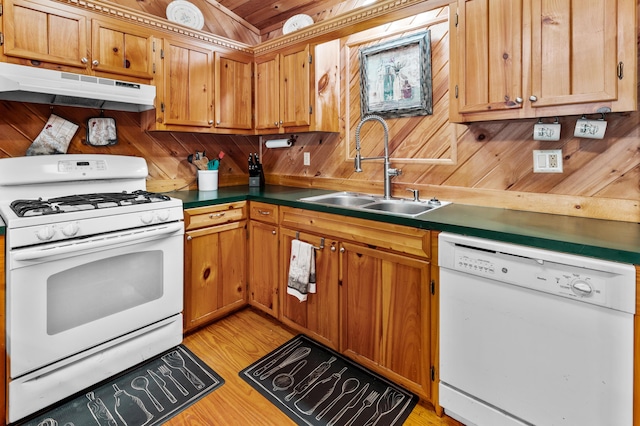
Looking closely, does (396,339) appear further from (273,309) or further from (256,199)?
(256,199)

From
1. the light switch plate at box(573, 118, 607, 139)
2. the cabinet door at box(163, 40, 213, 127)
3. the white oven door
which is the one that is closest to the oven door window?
the white oven door

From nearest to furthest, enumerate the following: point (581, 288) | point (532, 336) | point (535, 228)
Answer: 1. point (581, 288)
2. point (532, 336)
3. point (535, 228)

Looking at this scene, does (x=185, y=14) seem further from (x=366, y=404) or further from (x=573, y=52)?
(x=366, y=404)

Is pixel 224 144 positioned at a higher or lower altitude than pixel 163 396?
higher

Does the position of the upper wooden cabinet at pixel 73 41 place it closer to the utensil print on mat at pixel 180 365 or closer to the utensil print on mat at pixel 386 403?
the utensil print on mat at pixel 180 365

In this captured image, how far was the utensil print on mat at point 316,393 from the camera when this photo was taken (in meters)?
1.70

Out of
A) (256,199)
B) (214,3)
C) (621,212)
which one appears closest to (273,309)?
(256,199)

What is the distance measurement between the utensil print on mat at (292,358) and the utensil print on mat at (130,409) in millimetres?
583

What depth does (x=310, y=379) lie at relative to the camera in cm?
191

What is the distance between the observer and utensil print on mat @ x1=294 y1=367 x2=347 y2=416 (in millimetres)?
1699

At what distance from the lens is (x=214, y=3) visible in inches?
116

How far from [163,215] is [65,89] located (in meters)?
0.84

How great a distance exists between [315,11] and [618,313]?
282cm

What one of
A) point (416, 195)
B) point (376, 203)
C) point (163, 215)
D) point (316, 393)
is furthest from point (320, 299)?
point (163, 215)
